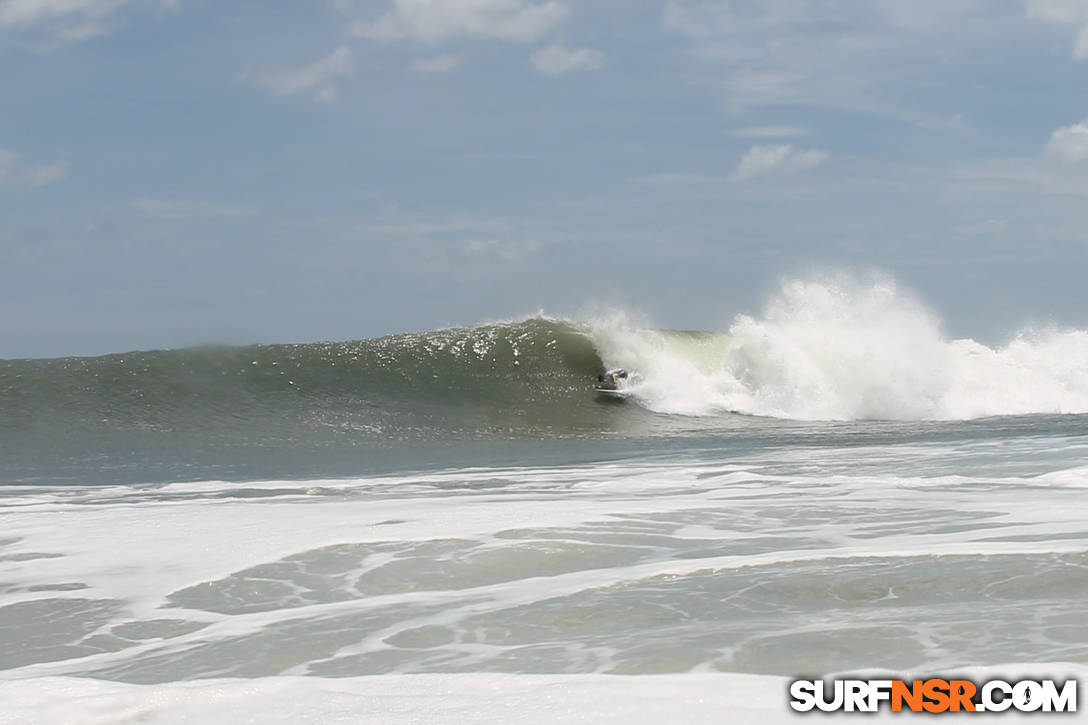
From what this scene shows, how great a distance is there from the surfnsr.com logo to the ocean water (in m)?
0.12

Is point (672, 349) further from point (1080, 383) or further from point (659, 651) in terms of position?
point (659, 651)

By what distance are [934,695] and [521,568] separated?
10.7 ft

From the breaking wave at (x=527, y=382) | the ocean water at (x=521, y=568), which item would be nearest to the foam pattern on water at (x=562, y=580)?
the ocean water at (x=521, y=568)

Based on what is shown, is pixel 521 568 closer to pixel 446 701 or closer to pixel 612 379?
pixel 446 701

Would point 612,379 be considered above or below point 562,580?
above

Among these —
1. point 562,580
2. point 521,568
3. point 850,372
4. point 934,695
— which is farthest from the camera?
point 850,372

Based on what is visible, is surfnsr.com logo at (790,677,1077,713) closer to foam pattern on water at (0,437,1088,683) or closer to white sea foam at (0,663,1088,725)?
white sea foam at (0,663,1088,725)

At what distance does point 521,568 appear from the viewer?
680 centimetres

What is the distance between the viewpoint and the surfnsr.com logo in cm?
372

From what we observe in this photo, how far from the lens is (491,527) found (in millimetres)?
8344

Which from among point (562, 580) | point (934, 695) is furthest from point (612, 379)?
point (934, 695)

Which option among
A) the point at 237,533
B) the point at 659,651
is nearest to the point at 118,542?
the point at 237,533

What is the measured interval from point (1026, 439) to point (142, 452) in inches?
513

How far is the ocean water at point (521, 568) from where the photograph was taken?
430 centimetres
